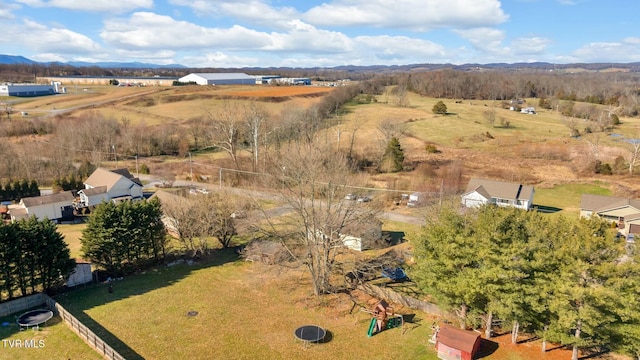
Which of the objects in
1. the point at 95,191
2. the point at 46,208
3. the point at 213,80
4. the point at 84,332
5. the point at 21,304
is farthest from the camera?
the point at 213,80

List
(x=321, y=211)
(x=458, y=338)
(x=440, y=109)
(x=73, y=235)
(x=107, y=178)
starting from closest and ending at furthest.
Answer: (x=458, y=338) → (x=321, y=211) → (x=73, y=235) → (x=107, y=178) → (x=440, y=109)

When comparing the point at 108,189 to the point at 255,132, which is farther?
the point at 255,132

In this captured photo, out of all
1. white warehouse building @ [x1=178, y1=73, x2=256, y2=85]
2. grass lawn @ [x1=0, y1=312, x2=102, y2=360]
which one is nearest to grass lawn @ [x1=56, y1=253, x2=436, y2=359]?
grass lawn @ [x1=0, y1=312, x2=102, y2=360]

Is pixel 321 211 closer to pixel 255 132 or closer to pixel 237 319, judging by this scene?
pixel 237 319

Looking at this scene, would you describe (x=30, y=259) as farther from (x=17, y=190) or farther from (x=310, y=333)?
(x=17, y=190)

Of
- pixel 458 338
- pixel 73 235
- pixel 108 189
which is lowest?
pixel 73 235

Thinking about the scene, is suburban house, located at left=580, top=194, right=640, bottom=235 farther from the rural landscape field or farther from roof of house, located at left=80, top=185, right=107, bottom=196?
roof of house, located at left=80, top=185, right=107, bottom=196

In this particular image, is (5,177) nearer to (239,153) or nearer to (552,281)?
(239,153)

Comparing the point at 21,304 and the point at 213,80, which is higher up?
the point at 213,80
